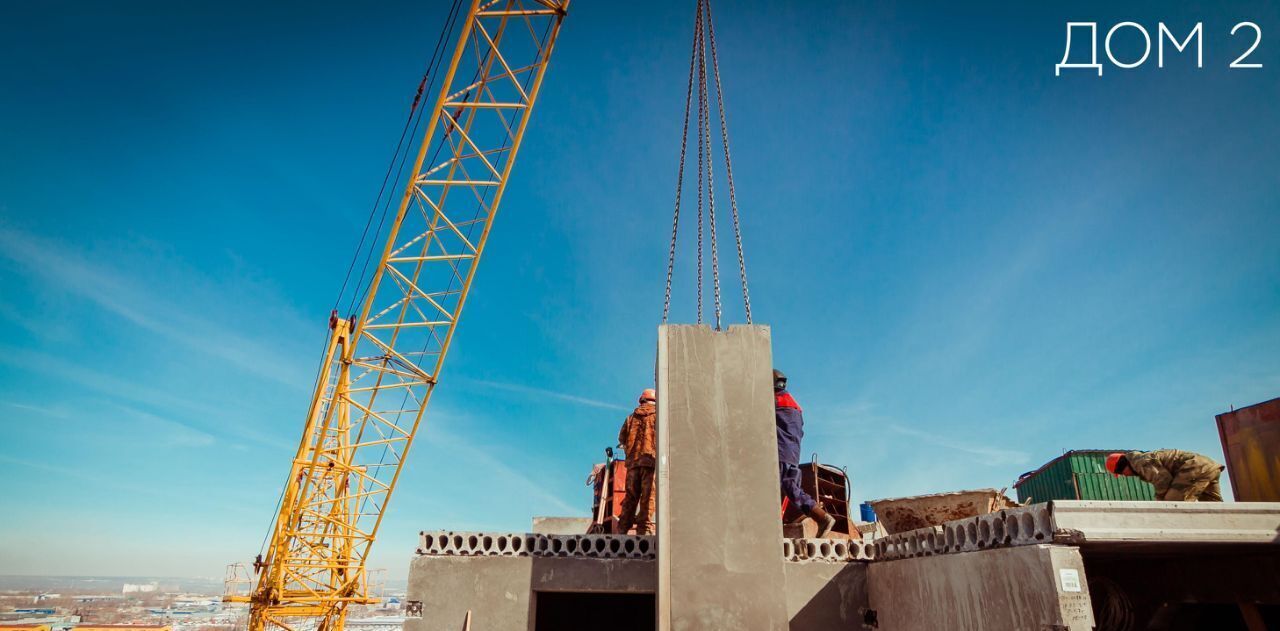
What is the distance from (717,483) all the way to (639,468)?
10.4 feet

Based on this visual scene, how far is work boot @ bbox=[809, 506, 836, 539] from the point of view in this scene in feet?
30.7

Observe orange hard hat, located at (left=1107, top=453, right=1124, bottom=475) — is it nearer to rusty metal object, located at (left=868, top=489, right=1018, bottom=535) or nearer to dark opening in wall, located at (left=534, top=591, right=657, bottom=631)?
rusty metal object, located at (left=868, top=489, right=1018, bottom=535)

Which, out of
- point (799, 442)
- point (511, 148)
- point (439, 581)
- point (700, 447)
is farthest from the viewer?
point (511, 148)

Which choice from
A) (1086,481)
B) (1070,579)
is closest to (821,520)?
(1070,579)

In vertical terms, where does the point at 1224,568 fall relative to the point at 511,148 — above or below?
below

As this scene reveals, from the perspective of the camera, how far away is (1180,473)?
7039 mm

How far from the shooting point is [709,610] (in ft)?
21.6

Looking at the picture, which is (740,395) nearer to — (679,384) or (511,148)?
(679,384)

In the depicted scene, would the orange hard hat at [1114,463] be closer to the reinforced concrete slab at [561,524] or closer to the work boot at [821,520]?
the work boot at [821,520]

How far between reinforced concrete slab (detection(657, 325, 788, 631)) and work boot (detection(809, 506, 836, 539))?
2751 millimetres

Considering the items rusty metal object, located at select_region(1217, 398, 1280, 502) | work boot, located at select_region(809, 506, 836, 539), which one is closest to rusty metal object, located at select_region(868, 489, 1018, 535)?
work boot, located at select_region(809, 506, 836, 539)

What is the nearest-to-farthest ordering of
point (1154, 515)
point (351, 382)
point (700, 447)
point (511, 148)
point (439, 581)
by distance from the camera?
point (1154, 515)
point (700, 447)
point (439, 581)
point (511, 148)
point (351, 382)

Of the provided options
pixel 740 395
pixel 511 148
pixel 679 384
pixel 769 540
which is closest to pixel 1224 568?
pixel 769 540

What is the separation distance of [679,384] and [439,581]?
3667 millimetres
